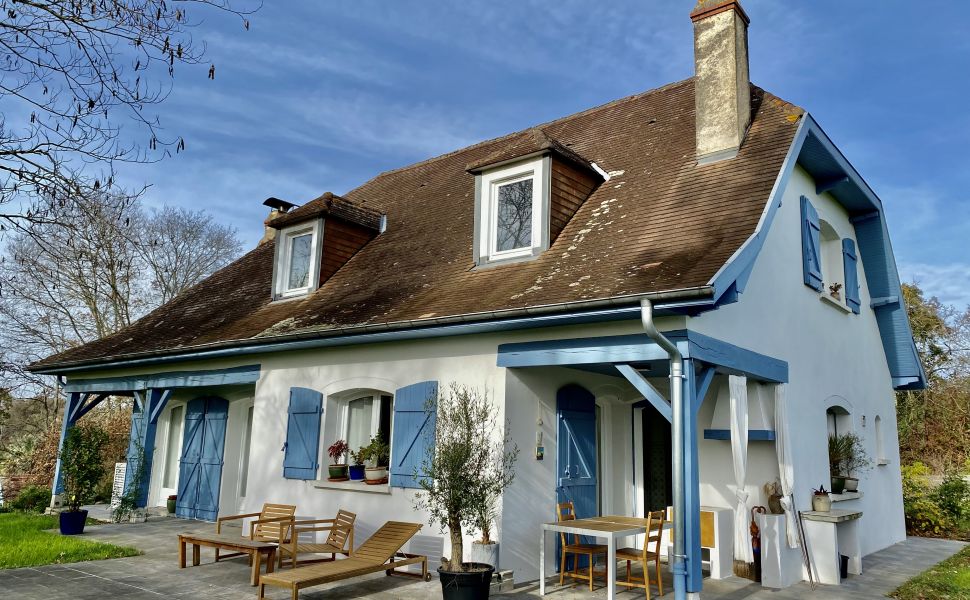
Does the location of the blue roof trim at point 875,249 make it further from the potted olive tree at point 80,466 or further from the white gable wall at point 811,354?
the potted olive tree at point 80,466

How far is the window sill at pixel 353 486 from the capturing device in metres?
8.76

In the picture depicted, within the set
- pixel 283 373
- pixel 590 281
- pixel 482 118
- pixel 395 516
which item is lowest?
pixel 395 516

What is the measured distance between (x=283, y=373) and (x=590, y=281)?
5212 mm

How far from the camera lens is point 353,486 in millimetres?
9062

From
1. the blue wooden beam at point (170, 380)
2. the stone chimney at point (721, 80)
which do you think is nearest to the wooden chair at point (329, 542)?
the blue wooden beam at point (170, 380)

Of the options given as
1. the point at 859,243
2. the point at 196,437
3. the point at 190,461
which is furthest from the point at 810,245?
the point at 190,461

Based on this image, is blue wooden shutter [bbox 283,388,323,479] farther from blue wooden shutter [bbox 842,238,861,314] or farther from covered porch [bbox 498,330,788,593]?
blue wooden shutter [bbox 842,238,861,314]

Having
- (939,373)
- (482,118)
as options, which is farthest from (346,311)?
(939,373)

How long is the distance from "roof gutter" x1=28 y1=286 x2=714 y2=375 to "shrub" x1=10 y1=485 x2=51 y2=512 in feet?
15.3

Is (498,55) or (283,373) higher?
(498,55)

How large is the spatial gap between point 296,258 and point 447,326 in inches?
201

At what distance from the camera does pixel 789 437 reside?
8.36 m

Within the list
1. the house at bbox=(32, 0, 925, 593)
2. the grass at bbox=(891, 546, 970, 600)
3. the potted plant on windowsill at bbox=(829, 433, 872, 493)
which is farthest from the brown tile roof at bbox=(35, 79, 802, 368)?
Answer: the potted plant on windowsill at bbox=(829, 433, 872, 493)

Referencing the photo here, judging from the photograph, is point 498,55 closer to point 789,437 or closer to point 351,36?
point 351,36
